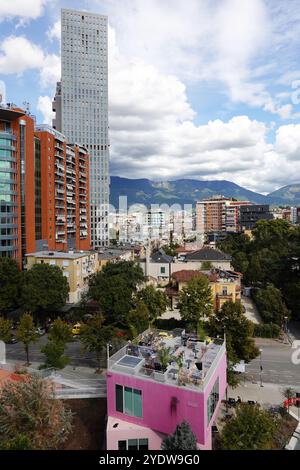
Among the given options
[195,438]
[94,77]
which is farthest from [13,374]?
[94,77]

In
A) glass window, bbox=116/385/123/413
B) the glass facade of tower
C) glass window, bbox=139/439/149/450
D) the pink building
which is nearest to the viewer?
the pink building

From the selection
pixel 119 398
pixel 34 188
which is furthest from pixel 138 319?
pixel 34 188

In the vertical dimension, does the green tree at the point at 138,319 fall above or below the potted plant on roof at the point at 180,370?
below

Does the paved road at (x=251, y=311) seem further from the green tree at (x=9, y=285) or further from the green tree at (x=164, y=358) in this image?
the green tree at (x=9, y=285)

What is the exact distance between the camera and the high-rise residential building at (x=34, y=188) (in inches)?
1889

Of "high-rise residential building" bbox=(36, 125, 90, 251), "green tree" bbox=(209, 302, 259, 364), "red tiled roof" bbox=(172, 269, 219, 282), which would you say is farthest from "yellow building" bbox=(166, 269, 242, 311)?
"high-rise residential building" bbox=(36, 125, 90, 251)

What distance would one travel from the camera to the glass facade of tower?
155 feet

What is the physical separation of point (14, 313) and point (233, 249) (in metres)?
50.6

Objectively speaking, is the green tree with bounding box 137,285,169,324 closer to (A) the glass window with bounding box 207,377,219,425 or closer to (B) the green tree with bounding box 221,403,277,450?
(A) the glass window with bounding box 207,377,219,425

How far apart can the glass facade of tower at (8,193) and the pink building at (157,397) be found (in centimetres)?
3557

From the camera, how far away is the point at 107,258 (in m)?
54.2

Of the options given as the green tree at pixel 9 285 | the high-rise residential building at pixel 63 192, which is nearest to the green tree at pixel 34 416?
the green tree at pixel 9 285

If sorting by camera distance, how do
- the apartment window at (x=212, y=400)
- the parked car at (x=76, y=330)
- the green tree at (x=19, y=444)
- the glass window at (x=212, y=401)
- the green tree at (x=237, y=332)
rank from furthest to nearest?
the parked car at (x=76, y=330) < the green tree at (x=237, y=332) < the glass window at (x=212, y=401) < the apartment window at (x=212, y=400) < the green tree at (x=19, y=444)

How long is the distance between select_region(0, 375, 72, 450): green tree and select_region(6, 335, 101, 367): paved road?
10.6m
